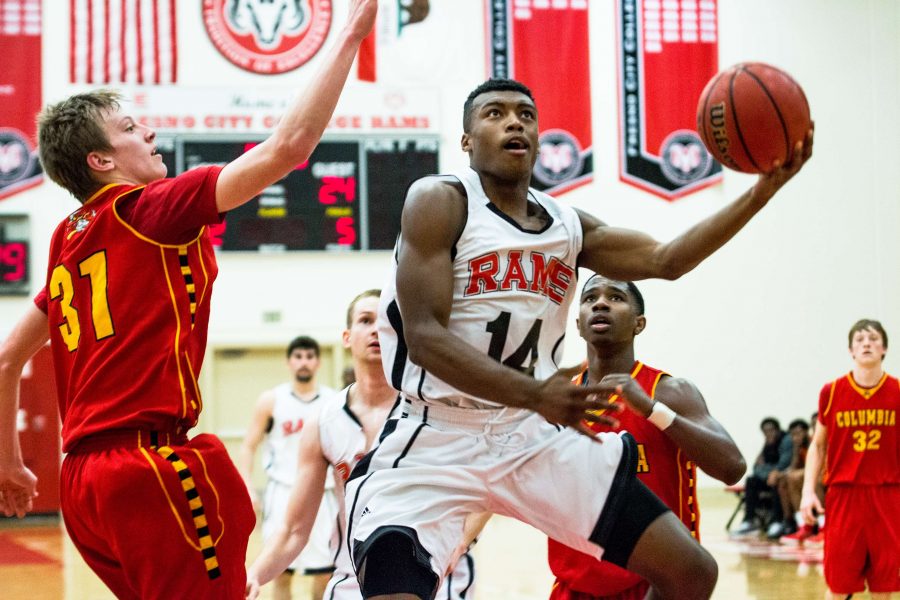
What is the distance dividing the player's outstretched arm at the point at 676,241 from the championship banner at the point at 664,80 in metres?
11.5

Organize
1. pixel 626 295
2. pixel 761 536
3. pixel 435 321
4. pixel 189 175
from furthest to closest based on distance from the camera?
pixel 761 536 → pixel 626 295 → pixel 435 321 → pixel 189 175

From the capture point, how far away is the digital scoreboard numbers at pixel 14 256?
13.9m

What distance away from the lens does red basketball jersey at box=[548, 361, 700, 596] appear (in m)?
4.14

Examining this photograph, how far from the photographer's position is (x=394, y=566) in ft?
10.5

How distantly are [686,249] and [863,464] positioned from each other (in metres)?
4.89

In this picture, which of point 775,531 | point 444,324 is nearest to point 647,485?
point 444,324

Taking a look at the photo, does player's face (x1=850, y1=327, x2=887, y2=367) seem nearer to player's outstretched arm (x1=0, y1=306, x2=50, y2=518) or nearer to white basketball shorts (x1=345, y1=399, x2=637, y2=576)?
white basketball shorts (x1=345, y1=399, x2=637, y2=576)

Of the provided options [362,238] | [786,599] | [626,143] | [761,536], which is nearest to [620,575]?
[786,599]

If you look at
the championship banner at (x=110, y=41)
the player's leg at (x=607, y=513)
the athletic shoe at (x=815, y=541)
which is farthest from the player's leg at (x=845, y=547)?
the championship banner at (x=110, y=41)

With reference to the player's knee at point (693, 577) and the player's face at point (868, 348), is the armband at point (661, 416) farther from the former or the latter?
the player's face at point (868, 348)

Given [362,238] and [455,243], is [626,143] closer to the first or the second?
[362,238]

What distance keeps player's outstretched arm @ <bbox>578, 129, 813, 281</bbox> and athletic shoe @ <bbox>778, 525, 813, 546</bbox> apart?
9304 millimetres

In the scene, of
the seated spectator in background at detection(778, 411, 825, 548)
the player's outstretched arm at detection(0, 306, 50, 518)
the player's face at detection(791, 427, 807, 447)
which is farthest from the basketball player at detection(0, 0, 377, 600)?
the player's face at detection(791, 427, 807, 447)

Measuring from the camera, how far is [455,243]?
3.41 metres
